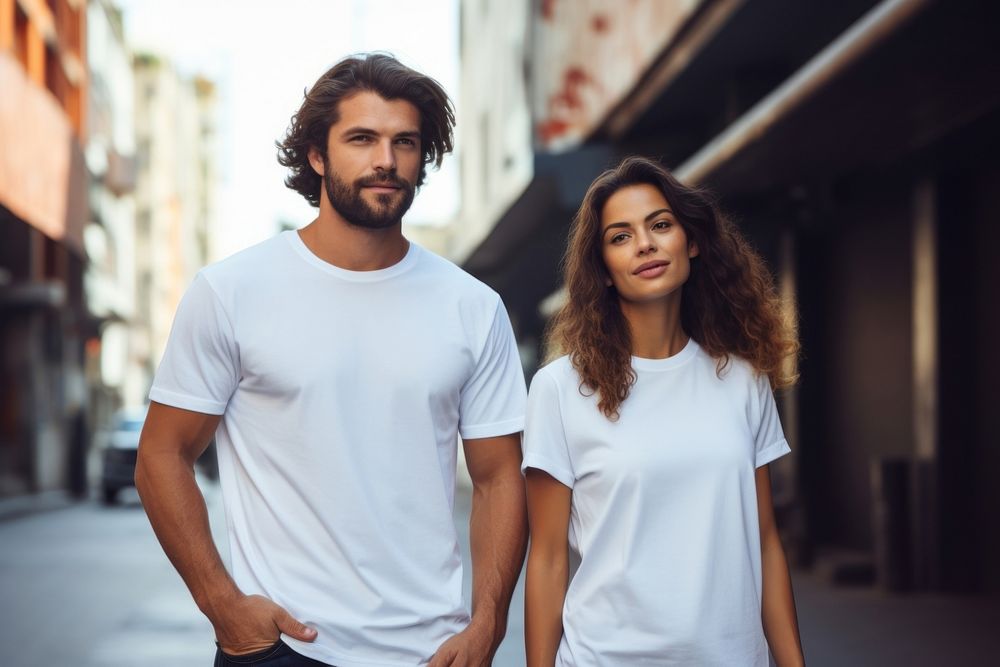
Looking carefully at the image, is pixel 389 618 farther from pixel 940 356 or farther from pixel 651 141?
pixel 651 141

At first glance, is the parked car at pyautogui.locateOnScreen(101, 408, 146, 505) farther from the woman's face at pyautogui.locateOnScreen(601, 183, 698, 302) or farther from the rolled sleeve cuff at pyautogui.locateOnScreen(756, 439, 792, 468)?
the rolled sleeve cuff at pyautogui.locateOnScreen(756, 439, 792, 468)

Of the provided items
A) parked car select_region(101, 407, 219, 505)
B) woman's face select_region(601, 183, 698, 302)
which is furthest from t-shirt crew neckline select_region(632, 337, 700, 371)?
parked car select_region(101, 407, 219, 505)

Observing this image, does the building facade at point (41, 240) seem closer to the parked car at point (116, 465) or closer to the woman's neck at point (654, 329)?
the parked car at point (116, 465)

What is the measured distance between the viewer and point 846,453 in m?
14.6

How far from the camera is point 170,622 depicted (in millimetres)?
10391

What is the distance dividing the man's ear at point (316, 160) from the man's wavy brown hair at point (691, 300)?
0.66m

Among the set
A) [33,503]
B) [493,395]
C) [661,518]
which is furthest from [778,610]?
[33,503]

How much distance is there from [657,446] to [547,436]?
267mm

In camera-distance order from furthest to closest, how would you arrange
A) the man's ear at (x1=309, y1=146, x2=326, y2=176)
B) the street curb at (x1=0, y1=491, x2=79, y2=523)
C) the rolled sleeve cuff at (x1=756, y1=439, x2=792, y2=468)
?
1. the street curb at (x1=0, y1=491, x2=79, y2=523)
2. the man's ear at (x1=309, y1=146, x2=326, y2=176)
3. the rolled sleeve cuff at (x1=756, y1=439, x2=792, y2=468)

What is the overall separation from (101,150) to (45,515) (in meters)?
19.0

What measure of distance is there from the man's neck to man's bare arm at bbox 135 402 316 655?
492 mm

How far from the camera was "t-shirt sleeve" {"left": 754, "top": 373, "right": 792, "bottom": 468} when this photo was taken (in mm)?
3455

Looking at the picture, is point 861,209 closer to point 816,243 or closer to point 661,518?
point 816,243

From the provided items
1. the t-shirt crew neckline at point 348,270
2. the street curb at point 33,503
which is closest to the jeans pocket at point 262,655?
A: the t-shirt crew neckline at point 348,270
